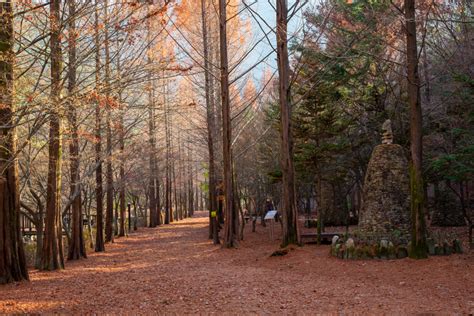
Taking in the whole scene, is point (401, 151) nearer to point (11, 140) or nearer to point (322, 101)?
point (322, 101)

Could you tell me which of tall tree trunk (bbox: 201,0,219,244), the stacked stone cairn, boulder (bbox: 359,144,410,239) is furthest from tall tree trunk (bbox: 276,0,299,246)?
tall tree trunk (bbox: 201,0,219,244)

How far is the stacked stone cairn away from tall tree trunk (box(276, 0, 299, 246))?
153cm

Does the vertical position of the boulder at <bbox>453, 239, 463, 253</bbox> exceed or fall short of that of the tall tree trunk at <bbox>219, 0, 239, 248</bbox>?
it falls short

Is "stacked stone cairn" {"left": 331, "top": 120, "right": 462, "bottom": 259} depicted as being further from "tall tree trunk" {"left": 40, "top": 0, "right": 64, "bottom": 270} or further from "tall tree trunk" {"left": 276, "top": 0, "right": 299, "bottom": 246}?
"tall tree trunk" {"left": 40, "top": 0, "right": 64, "bottom": 270}

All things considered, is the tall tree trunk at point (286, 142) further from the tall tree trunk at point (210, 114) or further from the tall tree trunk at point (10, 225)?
the tall tree trunk at point (10, 225)

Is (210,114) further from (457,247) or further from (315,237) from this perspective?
(457,247)

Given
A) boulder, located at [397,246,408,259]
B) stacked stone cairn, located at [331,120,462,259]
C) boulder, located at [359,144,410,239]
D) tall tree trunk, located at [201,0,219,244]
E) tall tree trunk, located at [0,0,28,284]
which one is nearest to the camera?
tall tree trunk, located at [0,0,28,284]

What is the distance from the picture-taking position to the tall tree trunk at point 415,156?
345 inches

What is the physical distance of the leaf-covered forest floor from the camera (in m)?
5.98

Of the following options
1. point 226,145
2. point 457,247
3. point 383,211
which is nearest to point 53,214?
point 226,145

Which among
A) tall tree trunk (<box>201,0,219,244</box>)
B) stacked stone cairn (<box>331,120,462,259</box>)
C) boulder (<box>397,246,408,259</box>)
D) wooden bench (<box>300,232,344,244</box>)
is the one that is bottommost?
wooden bench (<box>300,232,344,244</box>)

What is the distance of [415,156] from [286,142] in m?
3.88

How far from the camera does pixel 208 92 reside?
17406mm

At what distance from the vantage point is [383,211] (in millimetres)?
10312
